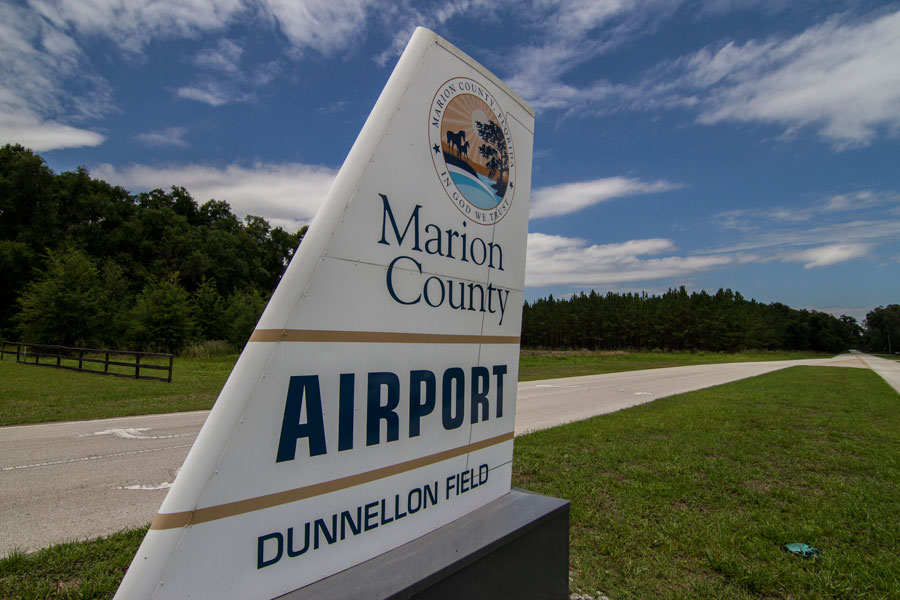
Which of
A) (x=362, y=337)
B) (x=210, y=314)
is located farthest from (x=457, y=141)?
(x=210, y=314)

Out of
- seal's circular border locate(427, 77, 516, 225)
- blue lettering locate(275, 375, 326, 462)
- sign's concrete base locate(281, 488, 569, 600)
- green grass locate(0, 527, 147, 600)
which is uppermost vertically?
seal's circular border locate(427, 77, 516, 225)

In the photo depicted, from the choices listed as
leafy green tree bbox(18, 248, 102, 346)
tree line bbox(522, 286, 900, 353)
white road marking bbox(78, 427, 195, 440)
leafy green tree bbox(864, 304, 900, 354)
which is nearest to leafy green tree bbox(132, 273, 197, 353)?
leafy green tree bbox(18, 248, 102, 346)

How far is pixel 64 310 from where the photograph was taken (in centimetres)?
2672

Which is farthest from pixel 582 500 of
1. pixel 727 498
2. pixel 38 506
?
pixel 38 506

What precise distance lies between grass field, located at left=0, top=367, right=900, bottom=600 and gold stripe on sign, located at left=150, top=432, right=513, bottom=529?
1.86 m

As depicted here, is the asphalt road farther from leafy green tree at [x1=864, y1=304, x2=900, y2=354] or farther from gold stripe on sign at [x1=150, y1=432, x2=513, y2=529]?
leafy green tree at [x1=864, y1=304, x2=900, y2=354]

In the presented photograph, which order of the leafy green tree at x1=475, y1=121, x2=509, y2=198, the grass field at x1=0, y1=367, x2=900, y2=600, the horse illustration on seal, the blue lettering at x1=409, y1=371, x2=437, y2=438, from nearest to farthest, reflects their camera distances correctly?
the blue lettering at x1=409, y1=371, x2=437, y2=438, the horse illustration on seal, the leafy green tree at x1=475, y1=121, x2=509, y2=198, the grass field at x1=0, y1=367, x2=900, y2=600

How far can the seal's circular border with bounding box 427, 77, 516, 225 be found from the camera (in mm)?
2096

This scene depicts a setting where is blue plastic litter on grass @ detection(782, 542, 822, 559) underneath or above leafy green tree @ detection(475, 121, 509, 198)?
underneath

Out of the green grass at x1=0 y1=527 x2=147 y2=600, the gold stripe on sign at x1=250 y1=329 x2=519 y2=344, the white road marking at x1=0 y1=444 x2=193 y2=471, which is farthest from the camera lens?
the white road marking at x1=0 y1=444 x2=193 y2=471

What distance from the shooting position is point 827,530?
405 centimetres

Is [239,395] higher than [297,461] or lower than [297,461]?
higher

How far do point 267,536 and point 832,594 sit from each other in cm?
362

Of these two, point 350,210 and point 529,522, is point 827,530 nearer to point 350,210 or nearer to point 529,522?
point 529,522
